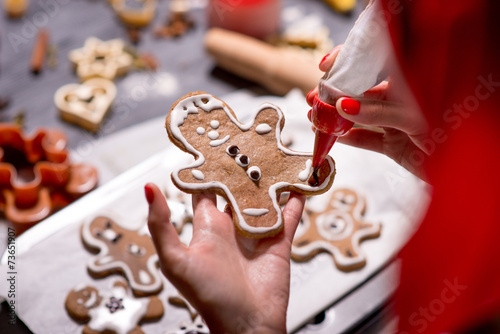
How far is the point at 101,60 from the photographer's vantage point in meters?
1.88

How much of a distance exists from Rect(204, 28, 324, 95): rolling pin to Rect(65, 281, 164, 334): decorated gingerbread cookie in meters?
0.89

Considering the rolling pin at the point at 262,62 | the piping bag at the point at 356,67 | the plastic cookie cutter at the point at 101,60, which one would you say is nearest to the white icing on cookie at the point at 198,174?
the piping bag at the point at 356,67

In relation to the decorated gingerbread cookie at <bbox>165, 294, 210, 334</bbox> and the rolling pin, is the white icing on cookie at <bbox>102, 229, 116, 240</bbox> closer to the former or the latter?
the decorated gingerbread cookie at <bbox>165, 294, 210, 334</bbox>

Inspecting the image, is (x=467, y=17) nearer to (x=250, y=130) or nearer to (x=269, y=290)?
(x=250, y=130)

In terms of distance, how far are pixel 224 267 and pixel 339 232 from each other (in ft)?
1.94

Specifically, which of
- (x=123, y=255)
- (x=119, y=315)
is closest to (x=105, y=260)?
(x=123, y=255)

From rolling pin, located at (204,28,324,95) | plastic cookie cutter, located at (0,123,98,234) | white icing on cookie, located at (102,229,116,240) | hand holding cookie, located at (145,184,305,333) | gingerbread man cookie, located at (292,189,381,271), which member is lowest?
plastic cookie cutter, located at (0,123,98,234)

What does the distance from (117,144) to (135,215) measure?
1.11 ft

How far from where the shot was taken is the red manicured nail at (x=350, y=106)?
82 centimetres

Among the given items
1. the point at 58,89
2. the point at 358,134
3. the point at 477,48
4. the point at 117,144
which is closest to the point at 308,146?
the point at 358,134

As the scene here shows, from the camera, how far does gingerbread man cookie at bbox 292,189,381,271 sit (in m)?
1.33

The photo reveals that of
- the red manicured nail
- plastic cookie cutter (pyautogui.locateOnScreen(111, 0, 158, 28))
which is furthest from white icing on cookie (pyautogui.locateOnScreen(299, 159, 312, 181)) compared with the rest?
plastic cookie cutter (pyautogui.locateOnScreen(111, 0, 158, 28))

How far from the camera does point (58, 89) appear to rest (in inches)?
71.4

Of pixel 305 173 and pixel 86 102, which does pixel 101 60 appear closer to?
pixel 86 102
